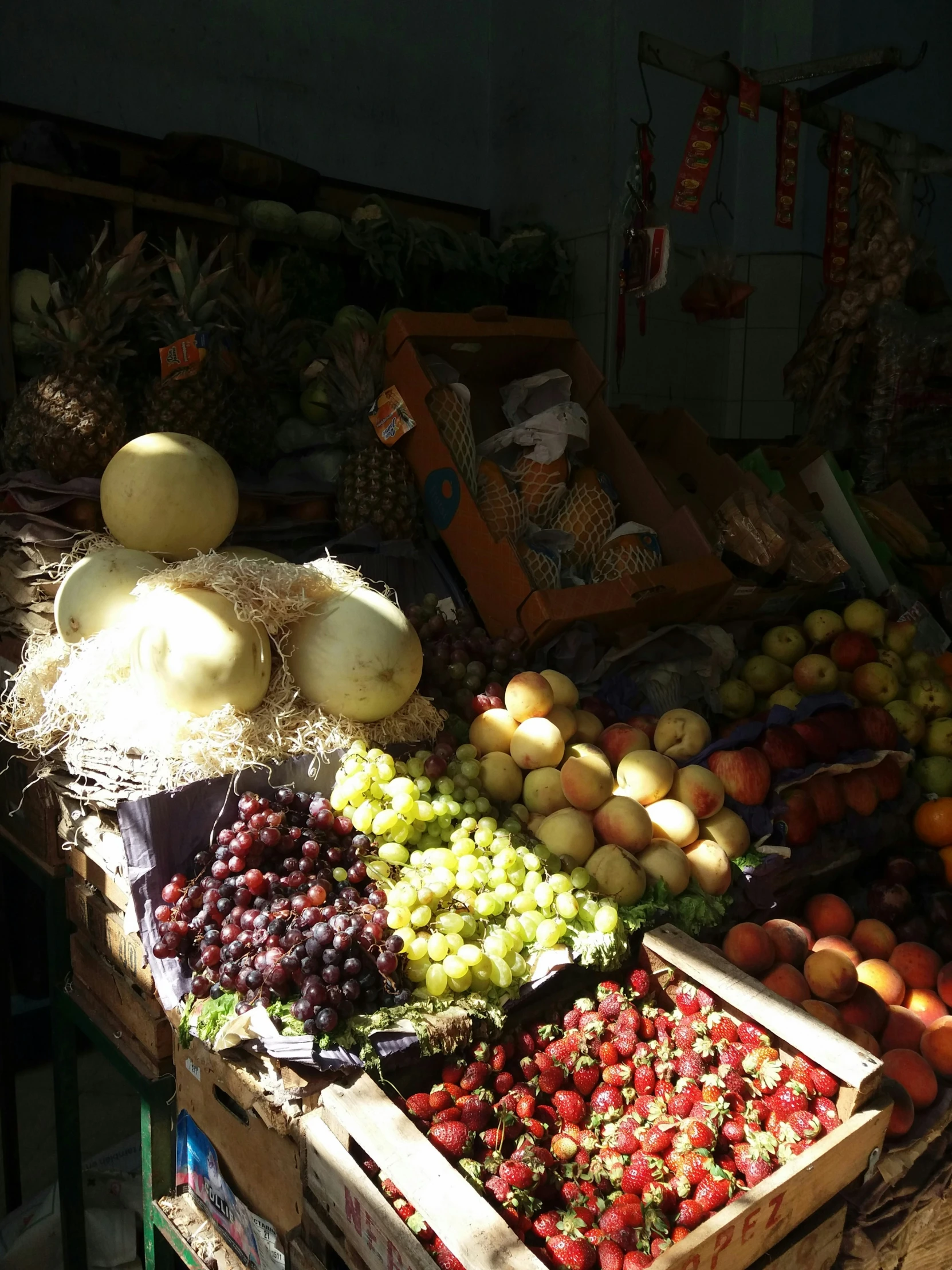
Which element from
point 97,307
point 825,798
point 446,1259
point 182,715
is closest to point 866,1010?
point 825,798

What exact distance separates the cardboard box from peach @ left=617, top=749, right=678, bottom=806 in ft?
1.72

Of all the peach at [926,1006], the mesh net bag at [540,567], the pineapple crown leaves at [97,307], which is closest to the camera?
the peach at [926,1006]

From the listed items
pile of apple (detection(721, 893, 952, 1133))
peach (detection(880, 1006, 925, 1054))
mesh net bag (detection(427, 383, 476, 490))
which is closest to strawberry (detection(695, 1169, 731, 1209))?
pile of apple (detection(721, 893, 952, 1133))

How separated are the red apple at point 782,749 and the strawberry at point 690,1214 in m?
1.30

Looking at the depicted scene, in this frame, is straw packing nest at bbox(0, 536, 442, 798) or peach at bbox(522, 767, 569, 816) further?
peach at bbox(522, 767, 569, 816)

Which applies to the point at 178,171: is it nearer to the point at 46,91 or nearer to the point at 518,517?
the point at 46,91

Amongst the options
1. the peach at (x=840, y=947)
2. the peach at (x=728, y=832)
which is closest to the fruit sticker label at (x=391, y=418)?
the peach at (x=728, y=832)

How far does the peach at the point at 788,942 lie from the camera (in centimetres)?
217

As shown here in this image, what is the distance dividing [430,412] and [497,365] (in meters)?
0.62

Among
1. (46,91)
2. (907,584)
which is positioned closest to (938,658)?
(907,584)

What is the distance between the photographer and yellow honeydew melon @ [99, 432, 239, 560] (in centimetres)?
243

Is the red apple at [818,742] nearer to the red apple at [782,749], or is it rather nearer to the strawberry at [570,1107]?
the red apple at [782,749]

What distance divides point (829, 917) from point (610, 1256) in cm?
124

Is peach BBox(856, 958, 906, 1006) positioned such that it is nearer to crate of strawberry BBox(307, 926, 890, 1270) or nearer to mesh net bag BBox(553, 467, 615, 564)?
crate of strawberry BBox(307, 926, 890, 1270)
